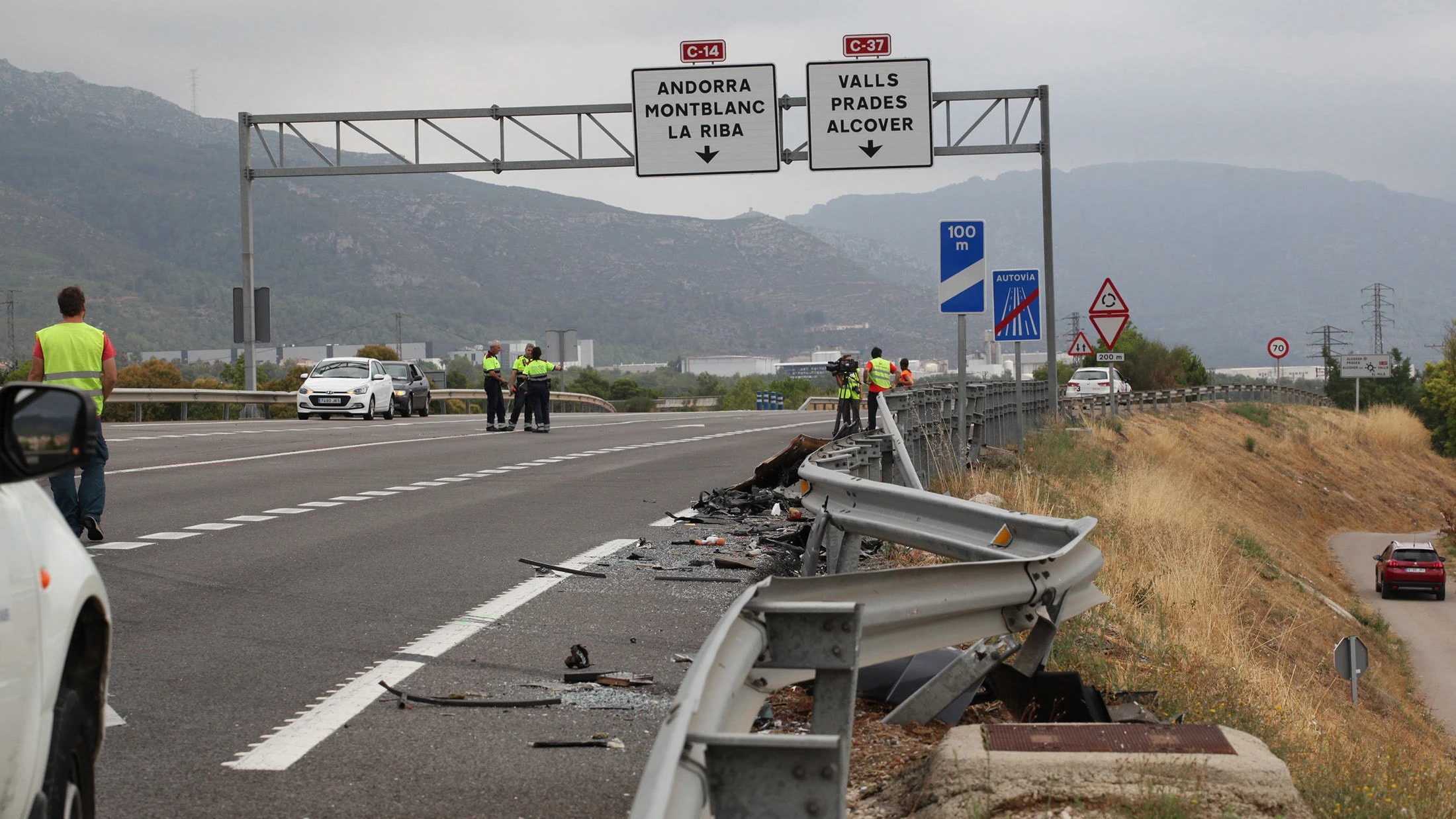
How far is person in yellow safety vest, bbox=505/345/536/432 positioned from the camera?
30.5 m

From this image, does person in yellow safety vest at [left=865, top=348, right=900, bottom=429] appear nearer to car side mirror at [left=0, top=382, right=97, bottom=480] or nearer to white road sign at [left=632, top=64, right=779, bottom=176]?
white road sign at [left=632, top=64, right=779, bottom=176]

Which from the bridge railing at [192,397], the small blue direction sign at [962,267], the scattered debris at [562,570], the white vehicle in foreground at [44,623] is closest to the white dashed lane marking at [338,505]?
the scattered debris at [562,570]

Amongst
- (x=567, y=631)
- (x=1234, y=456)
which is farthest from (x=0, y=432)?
(x=1234, y=456)

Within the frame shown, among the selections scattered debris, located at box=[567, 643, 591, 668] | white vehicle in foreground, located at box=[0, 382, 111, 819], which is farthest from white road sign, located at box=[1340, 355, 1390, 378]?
white vehicle in foreground, located at box=[0, 382, 111, 819]

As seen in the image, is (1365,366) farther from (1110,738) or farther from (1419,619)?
(1110,738)

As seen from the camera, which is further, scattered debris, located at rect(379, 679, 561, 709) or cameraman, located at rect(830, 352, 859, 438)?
cameraman, located at rect(830, 352, 859, 438)

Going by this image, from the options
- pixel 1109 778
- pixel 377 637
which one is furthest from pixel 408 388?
pixel 1109 778

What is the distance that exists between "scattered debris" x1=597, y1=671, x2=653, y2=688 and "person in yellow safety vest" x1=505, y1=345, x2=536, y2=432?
2334cm

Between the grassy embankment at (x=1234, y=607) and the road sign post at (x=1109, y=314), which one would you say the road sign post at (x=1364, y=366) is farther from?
the road sign post at (x=1109, y=314)

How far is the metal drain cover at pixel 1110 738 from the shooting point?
4344 millimetres

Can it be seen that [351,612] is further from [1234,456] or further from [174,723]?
[1234,456]

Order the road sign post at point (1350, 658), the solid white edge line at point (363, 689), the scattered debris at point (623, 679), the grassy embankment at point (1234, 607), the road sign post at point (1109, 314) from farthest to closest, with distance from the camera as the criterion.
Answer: the road sign post at point (1109, 314) → the road sign post at point (1350, 658) → the grassy embankment at point (1234, 607) → the scattered debris at point (623, 679) → the solid white edge line at point (363, 689)

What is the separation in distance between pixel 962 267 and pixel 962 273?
2.5 inches

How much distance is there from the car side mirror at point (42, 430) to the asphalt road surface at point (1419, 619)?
21055mm
